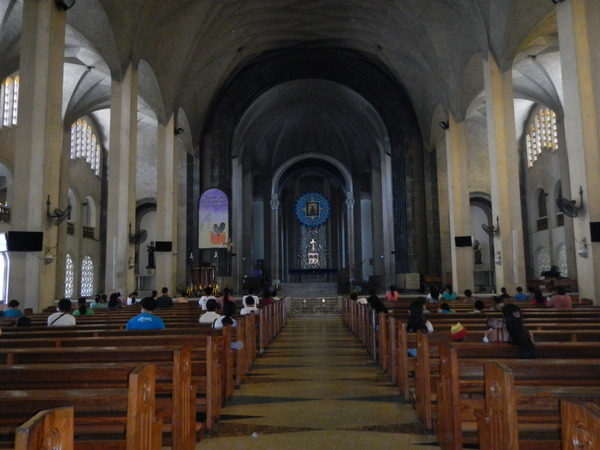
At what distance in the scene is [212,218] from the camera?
16.1 m

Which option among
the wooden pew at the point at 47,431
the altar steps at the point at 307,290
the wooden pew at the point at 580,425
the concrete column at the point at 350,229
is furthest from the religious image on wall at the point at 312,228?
the wooden pew at the point at 47,431

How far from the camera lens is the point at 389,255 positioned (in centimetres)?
2455

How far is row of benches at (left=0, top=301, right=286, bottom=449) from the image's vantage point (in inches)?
79.2

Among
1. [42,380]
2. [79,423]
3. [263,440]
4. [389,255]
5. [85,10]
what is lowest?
[263,440]

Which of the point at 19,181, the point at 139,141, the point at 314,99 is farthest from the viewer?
the point at 314,99

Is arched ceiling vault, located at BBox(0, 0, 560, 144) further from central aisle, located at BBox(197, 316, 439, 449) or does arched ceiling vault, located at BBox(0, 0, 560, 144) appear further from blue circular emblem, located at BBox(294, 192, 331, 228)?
blue circular emblem, located at BBox(294, 192, 331, 228)

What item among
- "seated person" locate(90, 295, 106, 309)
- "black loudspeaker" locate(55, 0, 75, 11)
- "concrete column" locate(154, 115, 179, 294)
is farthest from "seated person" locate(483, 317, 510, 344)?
"concrete column" locate(154, 115, 179, 294)

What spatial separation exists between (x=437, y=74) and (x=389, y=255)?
9.87m

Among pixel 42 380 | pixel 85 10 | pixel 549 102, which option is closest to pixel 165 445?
pixel 42 380

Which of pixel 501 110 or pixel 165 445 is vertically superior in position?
pixel 501 110

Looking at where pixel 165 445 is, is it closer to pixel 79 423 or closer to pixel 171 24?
pixel 79 423

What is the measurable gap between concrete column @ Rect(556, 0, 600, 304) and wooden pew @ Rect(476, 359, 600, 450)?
25.1 feet

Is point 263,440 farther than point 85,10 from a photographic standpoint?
No

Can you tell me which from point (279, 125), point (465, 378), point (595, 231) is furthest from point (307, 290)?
point (465, 378)
